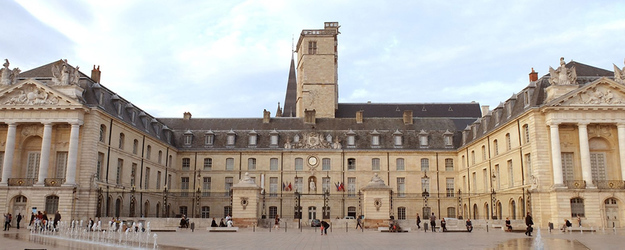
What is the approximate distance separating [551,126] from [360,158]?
66.7ft

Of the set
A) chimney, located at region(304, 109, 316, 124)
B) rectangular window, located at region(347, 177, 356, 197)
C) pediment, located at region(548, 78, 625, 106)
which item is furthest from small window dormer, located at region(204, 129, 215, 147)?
pediment, located at region(548, 78, 625, 106)

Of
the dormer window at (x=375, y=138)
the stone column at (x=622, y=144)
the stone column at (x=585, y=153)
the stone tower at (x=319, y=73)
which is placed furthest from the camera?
the stone tower at (x=319, y=73)

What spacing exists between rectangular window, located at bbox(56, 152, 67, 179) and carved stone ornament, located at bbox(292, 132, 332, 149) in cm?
2109

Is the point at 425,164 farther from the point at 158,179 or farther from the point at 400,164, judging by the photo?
the point at 158,179

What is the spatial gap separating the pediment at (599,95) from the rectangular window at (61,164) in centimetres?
3184

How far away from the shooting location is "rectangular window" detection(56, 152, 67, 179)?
37.0m

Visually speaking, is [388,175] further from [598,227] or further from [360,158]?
[598,227]

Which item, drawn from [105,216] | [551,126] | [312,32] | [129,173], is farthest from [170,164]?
[551,126]

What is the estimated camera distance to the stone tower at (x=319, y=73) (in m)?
63.9

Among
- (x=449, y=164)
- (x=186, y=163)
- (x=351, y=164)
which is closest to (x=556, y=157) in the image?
(x=449, y=164)

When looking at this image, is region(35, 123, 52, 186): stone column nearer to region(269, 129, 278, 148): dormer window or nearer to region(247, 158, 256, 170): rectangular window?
region(247, 158, 256, 170): rectangular window

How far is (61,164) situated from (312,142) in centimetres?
2248

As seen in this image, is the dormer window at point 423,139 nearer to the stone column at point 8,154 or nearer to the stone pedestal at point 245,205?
the stone pedestal at point 245,205

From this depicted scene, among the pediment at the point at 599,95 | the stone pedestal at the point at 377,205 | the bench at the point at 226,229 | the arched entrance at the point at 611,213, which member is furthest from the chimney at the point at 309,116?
the arched entrance at the point at 611,213
